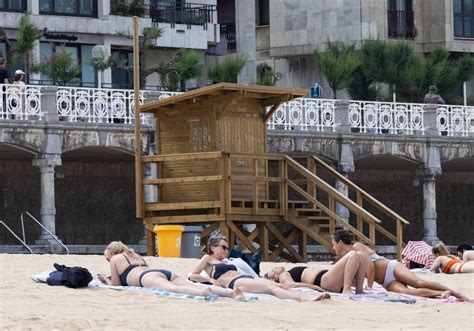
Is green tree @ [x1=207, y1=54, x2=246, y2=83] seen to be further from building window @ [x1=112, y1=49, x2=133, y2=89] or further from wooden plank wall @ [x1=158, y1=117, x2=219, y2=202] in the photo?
wooden plank wall @ [x1=158, y1=117, x2=219, y2=202]

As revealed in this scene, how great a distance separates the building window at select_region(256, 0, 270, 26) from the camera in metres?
58.3

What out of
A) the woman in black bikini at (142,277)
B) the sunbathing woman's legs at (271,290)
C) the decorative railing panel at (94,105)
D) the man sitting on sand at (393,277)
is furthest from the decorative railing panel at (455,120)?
the sunbathing woman's legs at (271,290)

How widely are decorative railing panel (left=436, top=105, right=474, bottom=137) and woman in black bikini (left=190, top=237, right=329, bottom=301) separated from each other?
78.7ft

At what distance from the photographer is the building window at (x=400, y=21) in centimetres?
5678

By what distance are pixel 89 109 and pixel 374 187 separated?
12.0m

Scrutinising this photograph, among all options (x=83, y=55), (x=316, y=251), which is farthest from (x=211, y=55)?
(x=316, y=251)

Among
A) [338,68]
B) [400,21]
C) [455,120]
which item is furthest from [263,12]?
[455,120]

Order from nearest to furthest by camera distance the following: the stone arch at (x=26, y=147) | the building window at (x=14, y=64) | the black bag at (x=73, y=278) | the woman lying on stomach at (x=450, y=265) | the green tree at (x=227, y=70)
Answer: the black bag at (x=73, y=278) → the woman lying on stomach at (x=450, y=265) → the stone arch at (x=26, y=147) → the building window at (x=14, y=64) → the green tree at (x=227, y=70)

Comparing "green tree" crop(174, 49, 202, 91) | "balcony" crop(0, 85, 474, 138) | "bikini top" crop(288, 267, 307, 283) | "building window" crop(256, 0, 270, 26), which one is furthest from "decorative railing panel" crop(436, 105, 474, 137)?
"bikini top" crop(288, 267, 307, 283)

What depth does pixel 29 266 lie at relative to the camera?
1002 inches

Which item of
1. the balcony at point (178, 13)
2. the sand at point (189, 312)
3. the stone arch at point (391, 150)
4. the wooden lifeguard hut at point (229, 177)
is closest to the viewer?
the sand at point (189, 312)

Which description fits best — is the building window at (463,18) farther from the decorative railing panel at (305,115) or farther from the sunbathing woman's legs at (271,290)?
the sunbathing woman's legs at (271,290)

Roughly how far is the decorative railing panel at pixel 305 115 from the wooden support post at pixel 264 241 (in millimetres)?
9843

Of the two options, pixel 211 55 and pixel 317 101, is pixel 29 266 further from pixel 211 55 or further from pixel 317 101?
pixel 211 55
